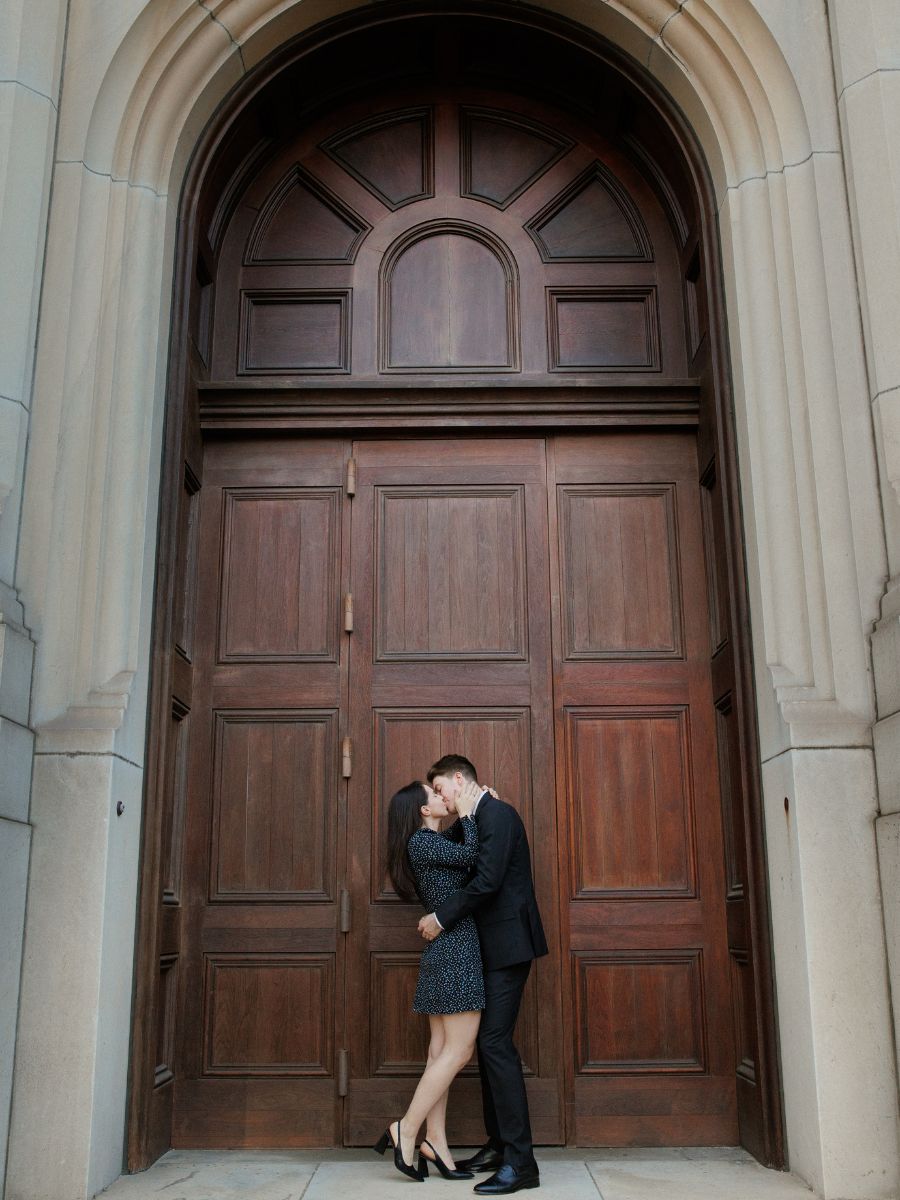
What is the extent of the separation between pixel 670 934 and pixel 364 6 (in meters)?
4.90

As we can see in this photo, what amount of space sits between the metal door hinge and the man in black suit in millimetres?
1241

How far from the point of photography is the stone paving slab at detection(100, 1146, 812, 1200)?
4.34 m

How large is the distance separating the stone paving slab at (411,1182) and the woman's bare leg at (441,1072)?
0.20 m

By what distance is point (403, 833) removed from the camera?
4891 mm

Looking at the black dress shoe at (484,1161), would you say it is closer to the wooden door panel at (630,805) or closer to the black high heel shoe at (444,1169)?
the black high heel shoe at (444,1169)

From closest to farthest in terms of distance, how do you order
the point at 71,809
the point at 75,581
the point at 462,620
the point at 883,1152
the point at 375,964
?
1. the point at 883,1152
2. the point at 71,809
3. the point at 75,581
4. the point at 375,964
5. the point at 462,620

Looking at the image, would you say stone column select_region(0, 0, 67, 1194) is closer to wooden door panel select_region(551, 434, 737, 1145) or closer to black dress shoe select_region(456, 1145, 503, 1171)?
black dress shoe select_region(456, 1145, 503, 1171)

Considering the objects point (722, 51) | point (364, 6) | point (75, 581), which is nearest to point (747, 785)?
point (75, 581)

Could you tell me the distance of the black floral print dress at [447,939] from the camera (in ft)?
15.0

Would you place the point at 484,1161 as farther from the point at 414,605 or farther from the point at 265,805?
the point at 414,605

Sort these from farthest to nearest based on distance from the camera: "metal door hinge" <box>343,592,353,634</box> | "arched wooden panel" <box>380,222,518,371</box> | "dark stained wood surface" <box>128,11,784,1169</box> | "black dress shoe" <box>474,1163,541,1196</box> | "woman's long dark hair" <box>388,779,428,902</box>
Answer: "arched wooden panel" <box>380,222,518,371</box> → "metal door hinge" <box>343,592,353,634</box> → "dark stained wood surface" <box>128,11,784,1169</box> → "woman's long dark hair" <box>388,779,428,902</box> → "black dress shoe" <box>474,1163,541,1196</box>

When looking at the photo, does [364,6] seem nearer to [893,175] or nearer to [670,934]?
[893,175]

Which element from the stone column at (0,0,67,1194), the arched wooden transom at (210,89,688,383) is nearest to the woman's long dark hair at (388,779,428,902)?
the stone column at (0,0,67,1194)

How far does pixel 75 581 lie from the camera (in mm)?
4848
